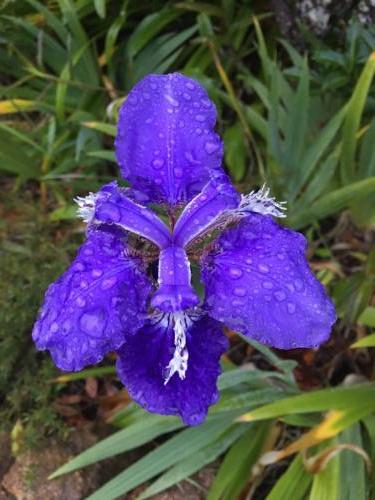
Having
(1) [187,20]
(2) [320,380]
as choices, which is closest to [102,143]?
(1) [187,20]

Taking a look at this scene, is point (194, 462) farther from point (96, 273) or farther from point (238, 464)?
point (96, 273)

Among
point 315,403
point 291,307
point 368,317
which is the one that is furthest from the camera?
point 368,317

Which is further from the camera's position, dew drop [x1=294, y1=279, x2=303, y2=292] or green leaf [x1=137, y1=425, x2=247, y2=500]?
green leaf [x1=137, y1=425, x2=247, y2=500]

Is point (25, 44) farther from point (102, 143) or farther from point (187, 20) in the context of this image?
point (187, 20)

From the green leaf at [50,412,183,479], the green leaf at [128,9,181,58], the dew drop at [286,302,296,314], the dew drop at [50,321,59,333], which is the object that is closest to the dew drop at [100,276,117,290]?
the dew drop at [50,321,59,333]

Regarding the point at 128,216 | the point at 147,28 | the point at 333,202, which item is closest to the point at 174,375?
the point at 128,216

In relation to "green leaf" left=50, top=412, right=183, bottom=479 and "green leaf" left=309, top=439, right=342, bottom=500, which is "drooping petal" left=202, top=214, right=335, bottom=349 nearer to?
"green leaf" left=309, top=439, right=342, bottom=500
